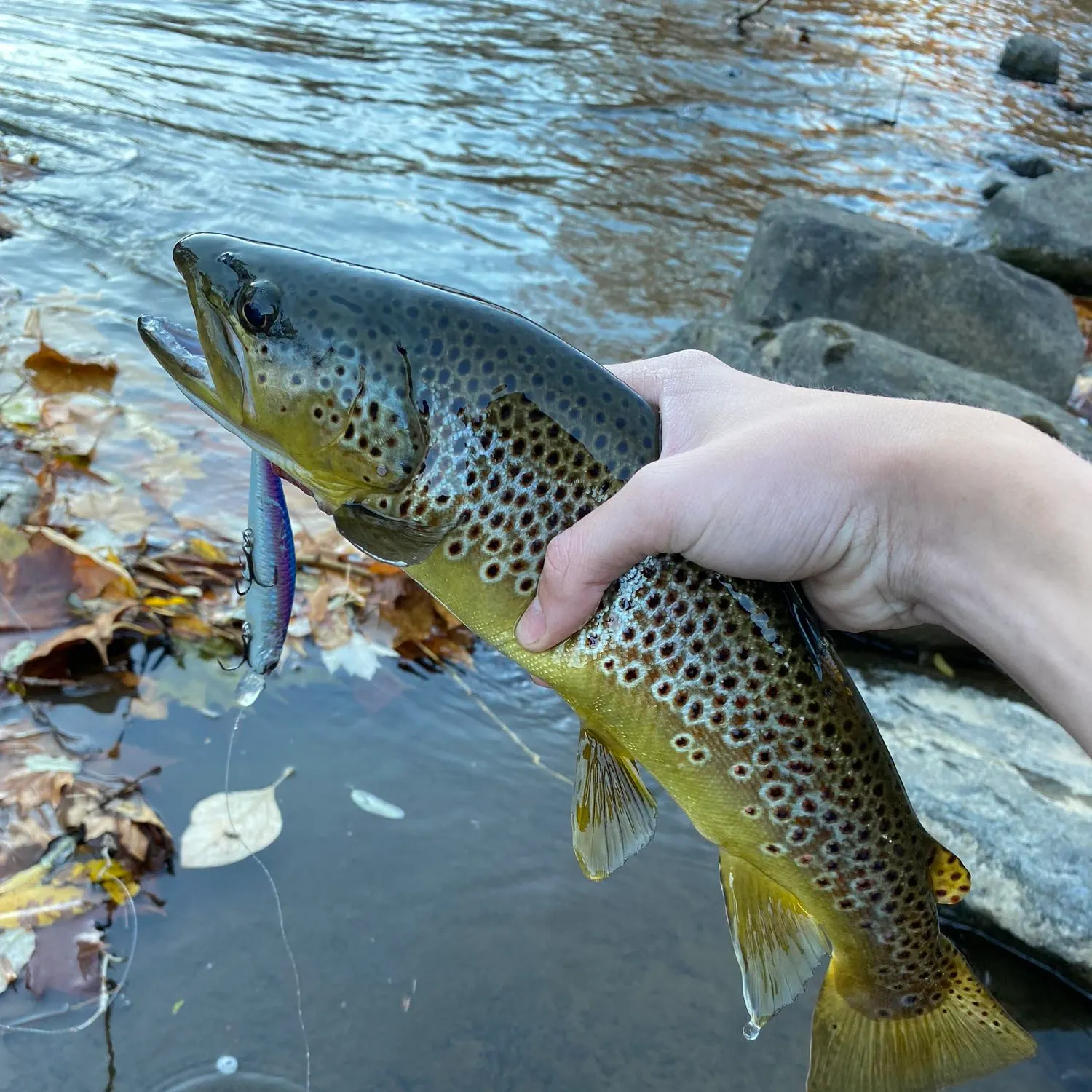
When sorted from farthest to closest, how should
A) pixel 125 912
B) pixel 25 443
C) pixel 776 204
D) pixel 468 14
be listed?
pixel 468 14 < pixel 776 204 < pixel 25 443 < pixel 125 912

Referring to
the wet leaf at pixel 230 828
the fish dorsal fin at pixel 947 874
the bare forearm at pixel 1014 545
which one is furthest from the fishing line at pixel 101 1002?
the bare forearm at pixel 1014 545

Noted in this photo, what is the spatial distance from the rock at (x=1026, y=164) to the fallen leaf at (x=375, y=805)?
557 inches

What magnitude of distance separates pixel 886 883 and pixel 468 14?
16718 mm

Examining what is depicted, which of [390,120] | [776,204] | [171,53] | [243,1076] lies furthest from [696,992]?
[171,53]

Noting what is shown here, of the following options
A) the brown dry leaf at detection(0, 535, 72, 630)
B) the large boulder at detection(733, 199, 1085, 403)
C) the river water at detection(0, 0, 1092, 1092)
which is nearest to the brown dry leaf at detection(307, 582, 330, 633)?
the river water at detection(0, 0, 1092, 1092)

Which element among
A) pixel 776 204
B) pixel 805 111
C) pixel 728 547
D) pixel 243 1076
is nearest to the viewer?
pixel 728 547

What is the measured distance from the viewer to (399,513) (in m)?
2.30

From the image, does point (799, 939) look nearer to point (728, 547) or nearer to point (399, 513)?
point (728, 547)

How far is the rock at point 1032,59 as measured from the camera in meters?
19.3

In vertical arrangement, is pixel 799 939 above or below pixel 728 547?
below

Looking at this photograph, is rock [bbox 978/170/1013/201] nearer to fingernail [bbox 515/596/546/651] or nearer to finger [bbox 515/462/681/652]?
finger [bbox 515/462/681/652]

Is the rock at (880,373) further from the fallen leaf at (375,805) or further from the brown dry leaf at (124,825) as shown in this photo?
the brown dry leaf at (124,825)

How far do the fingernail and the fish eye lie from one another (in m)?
0.85

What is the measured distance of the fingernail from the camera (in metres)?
2.29
